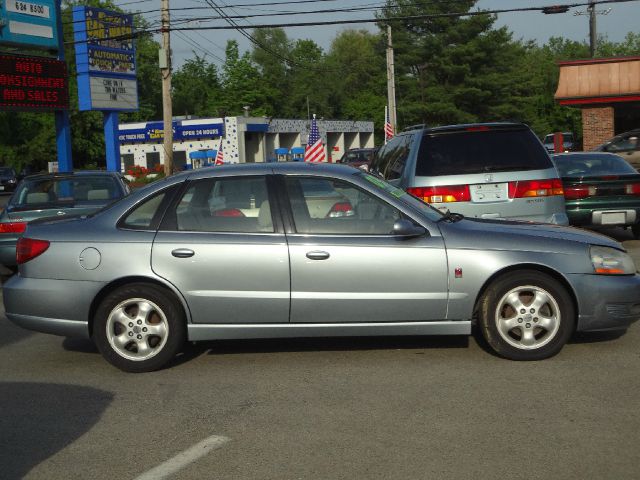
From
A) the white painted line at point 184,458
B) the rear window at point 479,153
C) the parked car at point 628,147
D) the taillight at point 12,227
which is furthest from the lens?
the parked car at point 628,147

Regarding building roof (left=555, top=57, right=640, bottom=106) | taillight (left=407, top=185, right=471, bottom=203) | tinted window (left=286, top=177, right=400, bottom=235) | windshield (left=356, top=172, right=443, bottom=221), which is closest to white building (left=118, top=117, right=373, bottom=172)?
building roof (left=555, top=57, right=640, bottom=106)

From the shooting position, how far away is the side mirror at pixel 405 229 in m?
6.61

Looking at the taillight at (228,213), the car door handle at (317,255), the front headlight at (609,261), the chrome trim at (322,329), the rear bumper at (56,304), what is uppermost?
the taillight at (228,213)

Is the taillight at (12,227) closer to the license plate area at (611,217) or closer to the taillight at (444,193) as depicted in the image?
the taillight at (444,193)

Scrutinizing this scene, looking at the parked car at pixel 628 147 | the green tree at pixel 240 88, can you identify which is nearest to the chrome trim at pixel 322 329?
the parked car at pixel 628 147

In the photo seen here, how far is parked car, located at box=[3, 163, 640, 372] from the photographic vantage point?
6633mm

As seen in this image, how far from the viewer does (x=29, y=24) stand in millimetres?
26062

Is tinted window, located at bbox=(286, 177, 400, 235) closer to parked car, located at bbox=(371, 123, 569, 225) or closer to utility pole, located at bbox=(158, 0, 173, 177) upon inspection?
parked car, located at bbox=(371, 123, 569, 225)

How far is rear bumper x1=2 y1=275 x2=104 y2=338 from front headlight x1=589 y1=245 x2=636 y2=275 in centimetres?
385

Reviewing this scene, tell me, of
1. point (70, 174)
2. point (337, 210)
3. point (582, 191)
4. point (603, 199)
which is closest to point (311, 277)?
point (337, 210)

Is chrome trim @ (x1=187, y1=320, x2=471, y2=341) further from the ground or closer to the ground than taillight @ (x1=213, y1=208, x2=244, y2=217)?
closer to the ground

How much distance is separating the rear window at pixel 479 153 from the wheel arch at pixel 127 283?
4.08m

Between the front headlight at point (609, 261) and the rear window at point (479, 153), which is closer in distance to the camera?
the front headlight at point (609, 261)

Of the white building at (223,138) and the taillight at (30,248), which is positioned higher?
the white building at (223,138)
